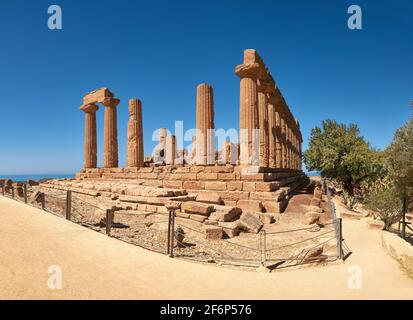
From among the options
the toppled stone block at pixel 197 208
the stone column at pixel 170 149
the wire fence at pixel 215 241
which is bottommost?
the wire fence at pixel 215 241

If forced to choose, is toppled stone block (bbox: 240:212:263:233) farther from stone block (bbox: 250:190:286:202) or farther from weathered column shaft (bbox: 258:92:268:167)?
weathered column shaft (bbox: 258:92:268:167)

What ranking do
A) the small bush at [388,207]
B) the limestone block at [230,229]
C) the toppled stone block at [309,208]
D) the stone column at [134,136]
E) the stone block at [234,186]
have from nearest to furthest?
the limestone block at [230,229]
the small bush at [388,207]
the toppled stone block at [309,208]
the stone block at [234,186]
the stone column at [134,136]

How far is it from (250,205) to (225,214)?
2.58 meters

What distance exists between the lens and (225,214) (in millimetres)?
10836

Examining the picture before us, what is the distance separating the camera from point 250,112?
622 inches

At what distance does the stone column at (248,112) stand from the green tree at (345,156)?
14.8 m

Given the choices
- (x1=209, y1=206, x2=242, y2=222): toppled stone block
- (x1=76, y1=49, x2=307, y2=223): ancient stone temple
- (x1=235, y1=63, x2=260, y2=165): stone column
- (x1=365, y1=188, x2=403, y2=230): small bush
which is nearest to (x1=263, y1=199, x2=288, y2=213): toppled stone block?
(x1=76, y1=49, x2=307, y2=223): ancient stone temple

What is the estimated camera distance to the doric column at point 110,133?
2300 cm

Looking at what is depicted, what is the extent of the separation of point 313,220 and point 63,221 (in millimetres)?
9678

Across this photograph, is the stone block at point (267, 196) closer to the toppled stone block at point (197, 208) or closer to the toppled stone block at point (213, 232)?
the toppled stone block at point (197, 208)

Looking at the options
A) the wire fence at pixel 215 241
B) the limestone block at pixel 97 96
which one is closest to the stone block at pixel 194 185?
the wire fence at pixel 215 241

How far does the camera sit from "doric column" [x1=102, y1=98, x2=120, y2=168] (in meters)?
23.0
